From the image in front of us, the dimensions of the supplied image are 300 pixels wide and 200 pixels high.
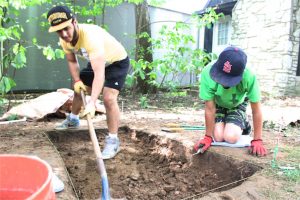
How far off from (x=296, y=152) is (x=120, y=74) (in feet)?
6.15

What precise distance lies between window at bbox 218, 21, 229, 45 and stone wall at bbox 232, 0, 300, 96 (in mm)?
1279

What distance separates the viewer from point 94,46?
284cm

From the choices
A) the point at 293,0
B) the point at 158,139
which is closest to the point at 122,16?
the point at 293,0

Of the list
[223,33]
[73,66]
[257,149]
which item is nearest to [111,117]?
[73,66]

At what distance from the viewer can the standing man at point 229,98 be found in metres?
2.68

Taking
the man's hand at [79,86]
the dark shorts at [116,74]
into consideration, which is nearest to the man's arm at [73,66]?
the man's hand at [79,86]

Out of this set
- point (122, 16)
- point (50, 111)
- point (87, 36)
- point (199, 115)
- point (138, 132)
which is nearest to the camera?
point (87, 36)

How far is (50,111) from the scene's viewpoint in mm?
4566

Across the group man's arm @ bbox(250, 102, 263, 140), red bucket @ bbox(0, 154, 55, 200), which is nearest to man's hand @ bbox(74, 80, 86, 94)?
man's arm @ bbox(250, 102, 263, 140)

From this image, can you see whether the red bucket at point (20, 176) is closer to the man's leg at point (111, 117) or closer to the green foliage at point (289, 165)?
the green foliage at point (289, 165)

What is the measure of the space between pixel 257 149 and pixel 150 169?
109cm

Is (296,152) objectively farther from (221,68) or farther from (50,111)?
(50,111)

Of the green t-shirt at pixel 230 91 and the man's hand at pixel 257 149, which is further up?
the green t-shirt at pixel 230 91

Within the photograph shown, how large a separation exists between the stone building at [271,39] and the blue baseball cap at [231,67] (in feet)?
21.3
